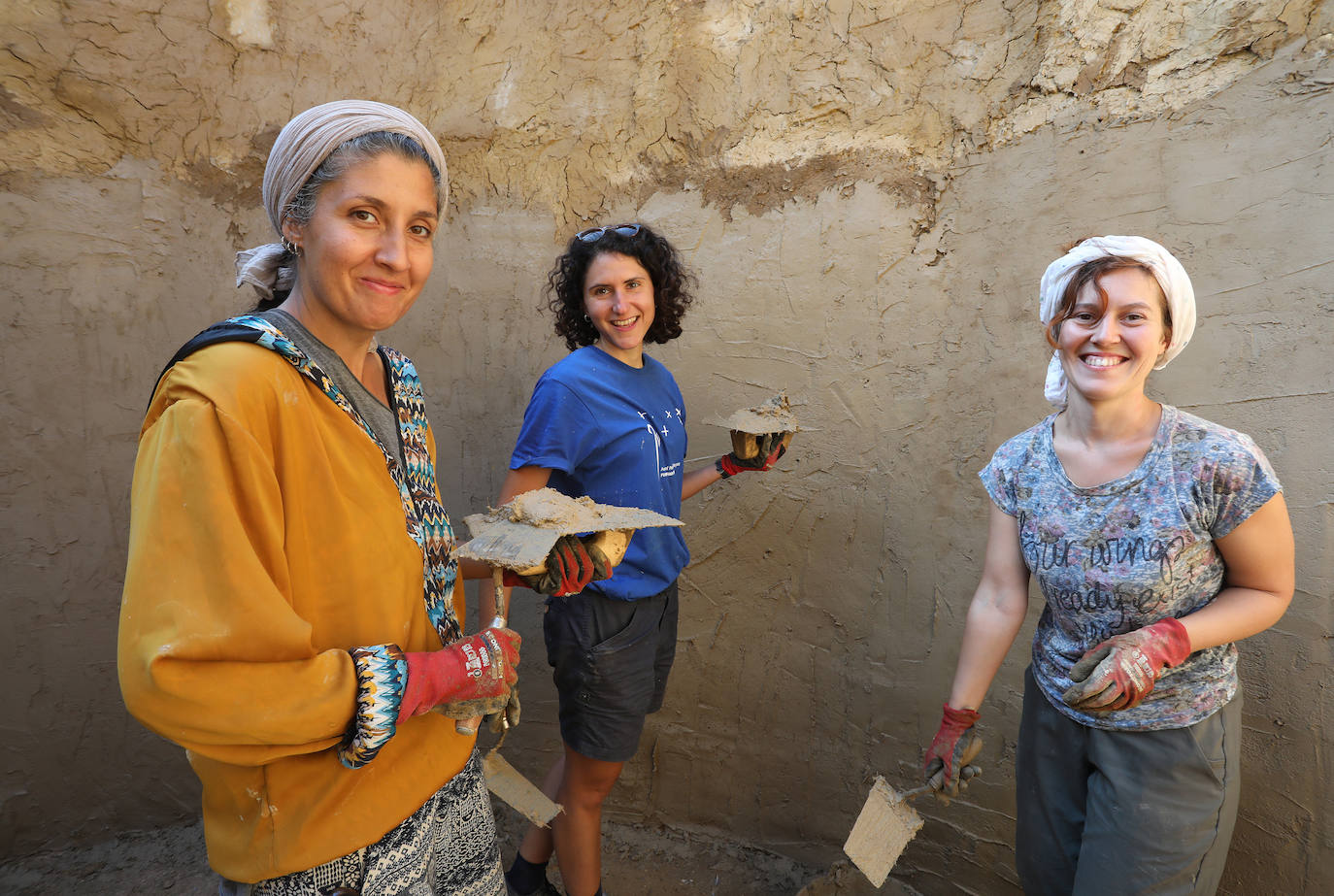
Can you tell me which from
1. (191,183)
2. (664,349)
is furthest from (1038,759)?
(191,183)

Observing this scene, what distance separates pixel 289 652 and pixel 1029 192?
7.24ft

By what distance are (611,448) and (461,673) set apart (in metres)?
0.88

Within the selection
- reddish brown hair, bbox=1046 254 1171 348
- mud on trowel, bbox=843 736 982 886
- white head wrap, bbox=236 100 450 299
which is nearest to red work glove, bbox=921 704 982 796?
mud on trowel, bbox=843 736 982 886

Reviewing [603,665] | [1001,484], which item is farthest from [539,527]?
[1001,484]

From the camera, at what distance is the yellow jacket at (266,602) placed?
3.14 ft

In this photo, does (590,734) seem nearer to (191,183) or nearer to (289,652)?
(289,652)

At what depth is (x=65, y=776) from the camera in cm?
275

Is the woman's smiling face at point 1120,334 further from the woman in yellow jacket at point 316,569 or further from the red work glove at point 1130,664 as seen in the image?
the woman in yellow jacket at point 316,569

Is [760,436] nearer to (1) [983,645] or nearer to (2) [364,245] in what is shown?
(1) [983,645]

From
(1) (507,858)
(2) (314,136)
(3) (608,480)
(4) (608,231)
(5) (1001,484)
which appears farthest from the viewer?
(1) (507,858)

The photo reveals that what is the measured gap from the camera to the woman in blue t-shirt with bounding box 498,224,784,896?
1.95 m

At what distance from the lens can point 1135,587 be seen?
56.4 inches

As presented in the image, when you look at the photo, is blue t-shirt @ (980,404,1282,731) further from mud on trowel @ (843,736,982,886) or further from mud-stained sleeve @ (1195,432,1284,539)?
mud on trowel @ (843,736,982,886)

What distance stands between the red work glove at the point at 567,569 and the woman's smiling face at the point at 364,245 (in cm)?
51
